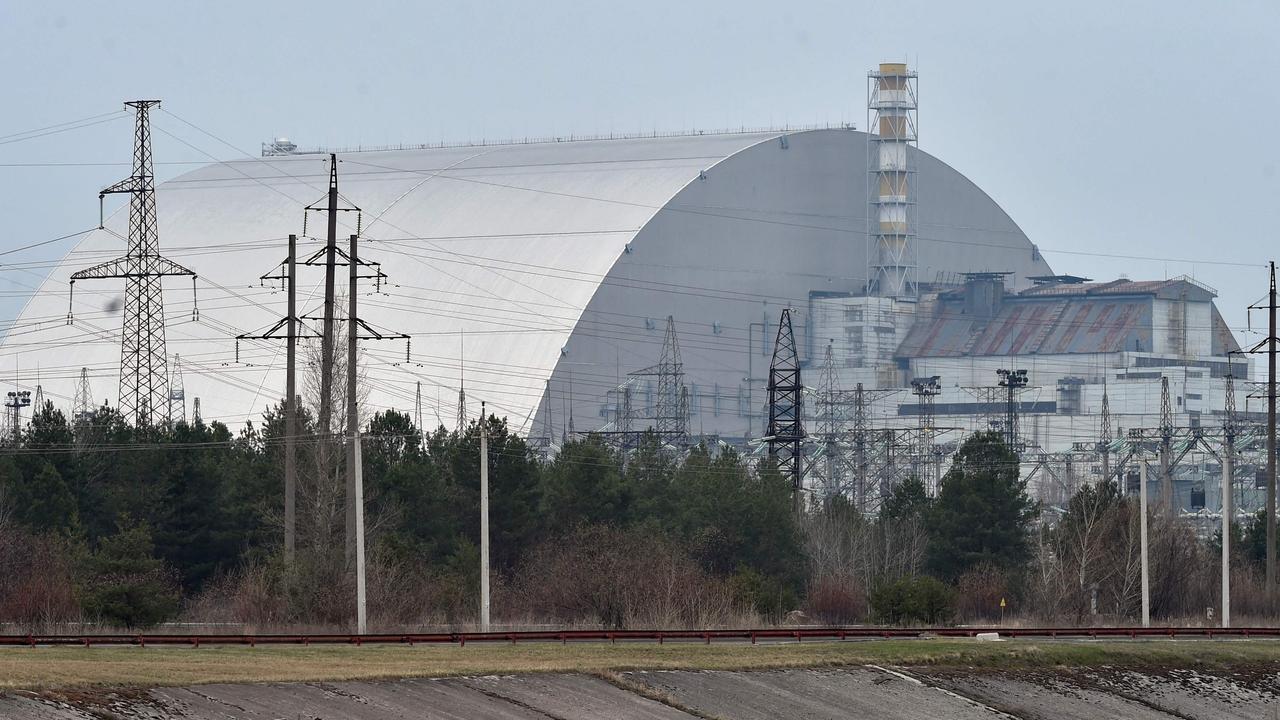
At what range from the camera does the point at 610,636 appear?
33219 mm

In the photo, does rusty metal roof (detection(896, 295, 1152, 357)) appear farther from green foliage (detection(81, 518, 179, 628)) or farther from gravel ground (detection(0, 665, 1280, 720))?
gravel ground (detection(0, 665, 1280, 720))

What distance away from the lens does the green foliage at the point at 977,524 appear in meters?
52.8

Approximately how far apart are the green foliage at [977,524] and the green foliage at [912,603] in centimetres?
1033

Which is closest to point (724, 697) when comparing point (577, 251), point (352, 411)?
point (352, 411)

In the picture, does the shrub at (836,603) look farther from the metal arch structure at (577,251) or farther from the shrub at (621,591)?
the metal arch structure at (577,251)

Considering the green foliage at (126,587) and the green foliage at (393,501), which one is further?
the green foliage at (393,501)

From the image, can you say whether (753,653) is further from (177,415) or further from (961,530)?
(177,415)

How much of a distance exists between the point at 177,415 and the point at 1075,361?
135 feet

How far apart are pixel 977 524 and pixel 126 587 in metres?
23.3

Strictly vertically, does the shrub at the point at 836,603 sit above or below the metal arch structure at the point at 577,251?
below

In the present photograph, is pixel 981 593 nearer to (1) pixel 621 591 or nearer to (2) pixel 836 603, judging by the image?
(2) pixel 836 603

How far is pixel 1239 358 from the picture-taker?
105 metres

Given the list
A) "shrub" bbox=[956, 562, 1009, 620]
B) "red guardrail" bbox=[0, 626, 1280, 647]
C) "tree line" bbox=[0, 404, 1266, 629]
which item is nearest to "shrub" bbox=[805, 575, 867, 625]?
"tree line" bbox=[0, 404, 1266, 629]

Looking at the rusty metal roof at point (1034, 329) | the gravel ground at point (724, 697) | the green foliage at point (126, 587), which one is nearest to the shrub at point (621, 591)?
the green foliage at point (126, 587)
